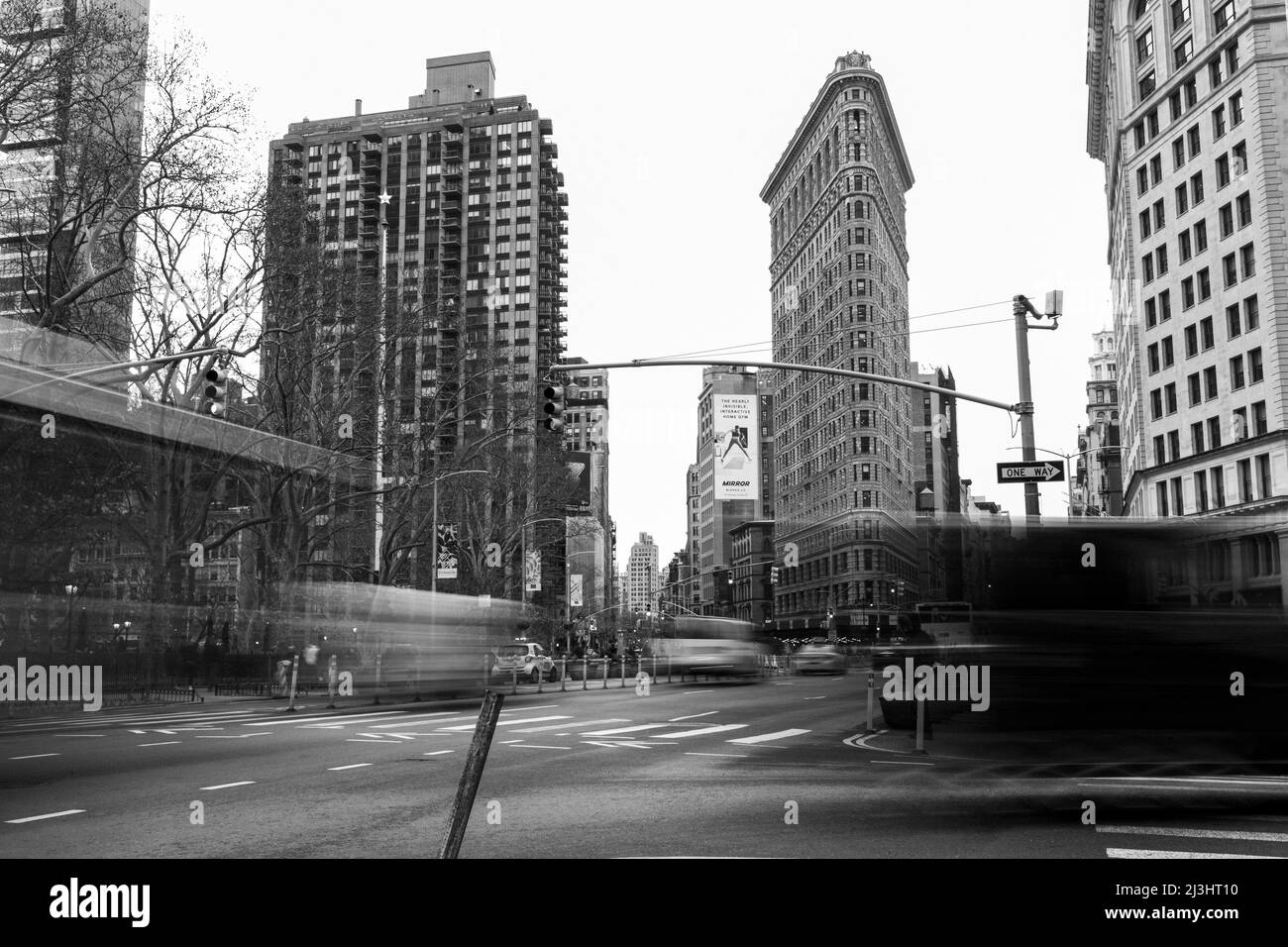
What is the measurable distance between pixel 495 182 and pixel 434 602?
11194 cm

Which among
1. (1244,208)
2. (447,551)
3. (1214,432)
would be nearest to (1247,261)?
(1244,208)

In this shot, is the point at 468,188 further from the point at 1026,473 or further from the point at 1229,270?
the point at 1026,473

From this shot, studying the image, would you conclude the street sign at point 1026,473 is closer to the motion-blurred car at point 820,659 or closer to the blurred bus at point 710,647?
the motion-blurred car at point 820,659

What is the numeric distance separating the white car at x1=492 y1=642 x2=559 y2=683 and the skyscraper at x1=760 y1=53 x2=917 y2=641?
859cm

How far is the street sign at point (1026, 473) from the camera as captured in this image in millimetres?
15367

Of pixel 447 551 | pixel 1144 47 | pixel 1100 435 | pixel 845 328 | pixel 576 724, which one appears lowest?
pixel 576 724

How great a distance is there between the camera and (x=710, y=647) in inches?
1084

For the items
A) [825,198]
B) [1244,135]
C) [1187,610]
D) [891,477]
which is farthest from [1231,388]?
[1187,610]

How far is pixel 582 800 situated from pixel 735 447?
12.0 m

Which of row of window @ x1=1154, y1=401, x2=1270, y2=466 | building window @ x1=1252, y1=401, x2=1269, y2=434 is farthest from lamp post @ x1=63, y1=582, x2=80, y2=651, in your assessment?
building window @ x1=1252, y1=401, x2=1269, y2=434

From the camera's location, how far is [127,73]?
79.4ft
